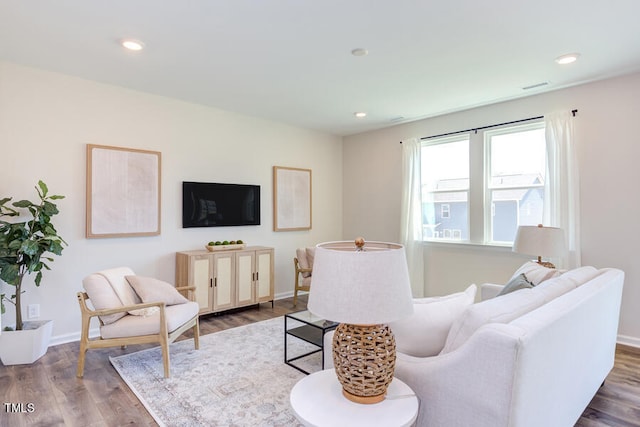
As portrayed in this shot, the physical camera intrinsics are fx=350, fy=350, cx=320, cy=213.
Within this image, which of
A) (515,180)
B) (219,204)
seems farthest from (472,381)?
(219,204)

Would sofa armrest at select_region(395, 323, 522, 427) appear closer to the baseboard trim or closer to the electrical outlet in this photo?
the baseboard trim

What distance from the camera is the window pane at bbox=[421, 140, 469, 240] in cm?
482

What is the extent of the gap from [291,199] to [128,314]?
303 cm

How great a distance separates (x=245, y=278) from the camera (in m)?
4.58

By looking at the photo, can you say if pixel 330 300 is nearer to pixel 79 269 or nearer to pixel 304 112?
pixel 79 269

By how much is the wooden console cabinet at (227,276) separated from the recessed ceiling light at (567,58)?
12.6 ft

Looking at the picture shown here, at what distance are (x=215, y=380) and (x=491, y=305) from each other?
2.15m

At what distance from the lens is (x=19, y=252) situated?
9.70 ft

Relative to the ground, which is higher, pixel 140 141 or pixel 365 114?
pixel 365 114

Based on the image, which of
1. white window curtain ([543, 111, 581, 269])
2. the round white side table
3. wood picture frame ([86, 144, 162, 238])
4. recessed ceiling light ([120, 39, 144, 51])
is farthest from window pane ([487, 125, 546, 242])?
wood picture frame ([86, 144, 162, 238])

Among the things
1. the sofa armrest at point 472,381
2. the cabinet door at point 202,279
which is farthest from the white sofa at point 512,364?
the cabinet door at point 202,279

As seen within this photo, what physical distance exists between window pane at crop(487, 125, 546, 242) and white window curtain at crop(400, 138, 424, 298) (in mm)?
984

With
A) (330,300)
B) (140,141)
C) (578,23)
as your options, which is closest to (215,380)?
(330,300)

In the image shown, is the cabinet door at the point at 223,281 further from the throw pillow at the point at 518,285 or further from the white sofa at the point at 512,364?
the throw pillow at the point at 518,285
